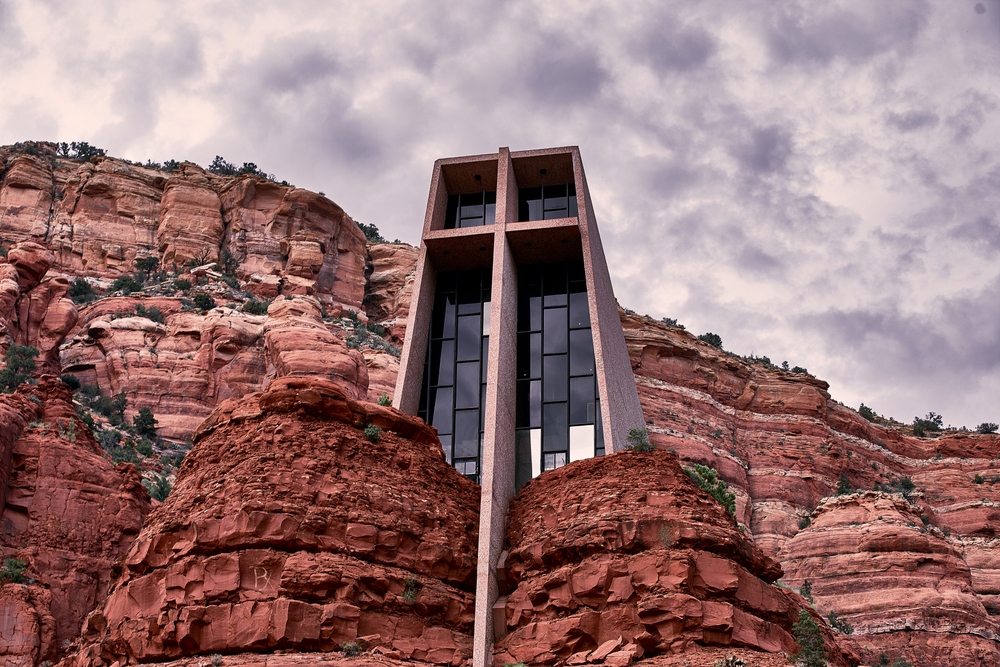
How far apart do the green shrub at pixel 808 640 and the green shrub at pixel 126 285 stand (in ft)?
141

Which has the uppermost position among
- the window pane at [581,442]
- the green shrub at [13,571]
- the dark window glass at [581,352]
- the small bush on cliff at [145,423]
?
the small bush on cliff at [145,423]

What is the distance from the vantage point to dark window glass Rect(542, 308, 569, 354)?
113 feet

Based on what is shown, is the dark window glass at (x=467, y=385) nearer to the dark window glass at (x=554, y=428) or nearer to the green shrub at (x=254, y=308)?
the dark window glass at (x=554, y=428)

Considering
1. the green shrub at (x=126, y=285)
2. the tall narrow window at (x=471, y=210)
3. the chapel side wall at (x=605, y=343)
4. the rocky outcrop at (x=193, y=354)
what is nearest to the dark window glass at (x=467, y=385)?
the chapel side wall at (x=605, y=343)

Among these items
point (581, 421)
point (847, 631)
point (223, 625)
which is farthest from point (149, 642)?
point (847, 631)

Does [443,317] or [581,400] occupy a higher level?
[443,317]

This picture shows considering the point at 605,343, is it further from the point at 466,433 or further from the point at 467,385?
the point at 466,433

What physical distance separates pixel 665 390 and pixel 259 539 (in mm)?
49104

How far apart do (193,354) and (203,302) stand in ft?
16.5

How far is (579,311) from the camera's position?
34.9 metres

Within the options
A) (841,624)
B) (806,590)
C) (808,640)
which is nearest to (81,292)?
(806,590)

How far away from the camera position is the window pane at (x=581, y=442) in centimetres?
3206

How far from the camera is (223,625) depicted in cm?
2122

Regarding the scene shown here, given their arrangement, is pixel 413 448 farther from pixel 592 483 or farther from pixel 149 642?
pixel 149 642
